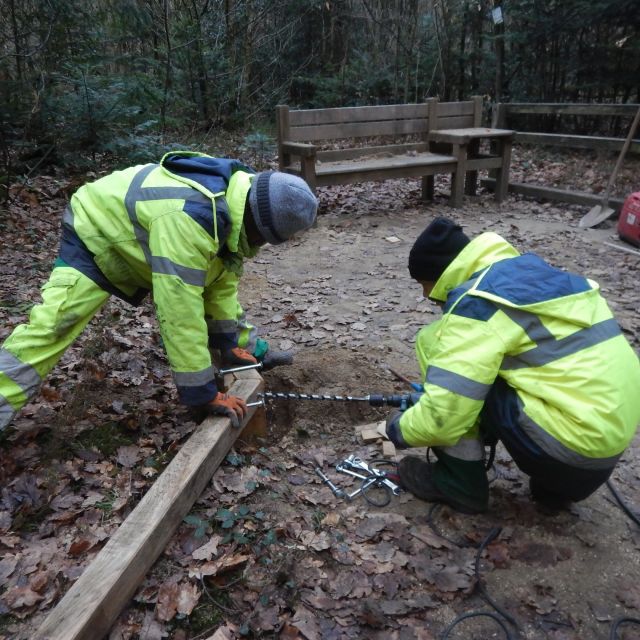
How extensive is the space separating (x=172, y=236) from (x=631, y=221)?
20.1 ft

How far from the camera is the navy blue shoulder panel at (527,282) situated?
2.23m

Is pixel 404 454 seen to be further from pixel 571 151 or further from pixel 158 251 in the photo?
pixel 571 151

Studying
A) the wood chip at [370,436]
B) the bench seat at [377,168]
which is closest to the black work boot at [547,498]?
the wood chip at [370,436]

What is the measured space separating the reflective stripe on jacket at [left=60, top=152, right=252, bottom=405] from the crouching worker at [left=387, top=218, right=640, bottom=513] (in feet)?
3.24

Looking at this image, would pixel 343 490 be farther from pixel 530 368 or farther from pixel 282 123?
pixel 282 123

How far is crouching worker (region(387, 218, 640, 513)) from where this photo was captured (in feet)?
7.30

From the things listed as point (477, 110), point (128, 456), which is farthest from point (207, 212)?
point (477, 110)

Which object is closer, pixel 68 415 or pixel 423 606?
pixel 423 606

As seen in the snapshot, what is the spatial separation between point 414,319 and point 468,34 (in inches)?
455

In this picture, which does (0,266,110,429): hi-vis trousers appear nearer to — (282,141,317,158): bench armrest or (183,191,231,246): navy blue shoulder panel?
(183,191,231,246): navy blue shoulder panel

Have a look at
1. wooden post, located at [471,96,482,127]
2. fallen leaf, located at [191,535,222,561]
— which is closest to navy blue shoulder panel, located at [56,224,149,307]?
fallen leaf, located at [191,535,222,561]

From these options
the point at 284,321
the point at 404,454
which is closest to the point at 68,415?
the point at 404,454

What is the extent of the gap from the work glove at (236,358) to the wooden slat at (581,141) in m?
6.88

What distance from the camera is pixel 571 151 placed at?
1109 cm
